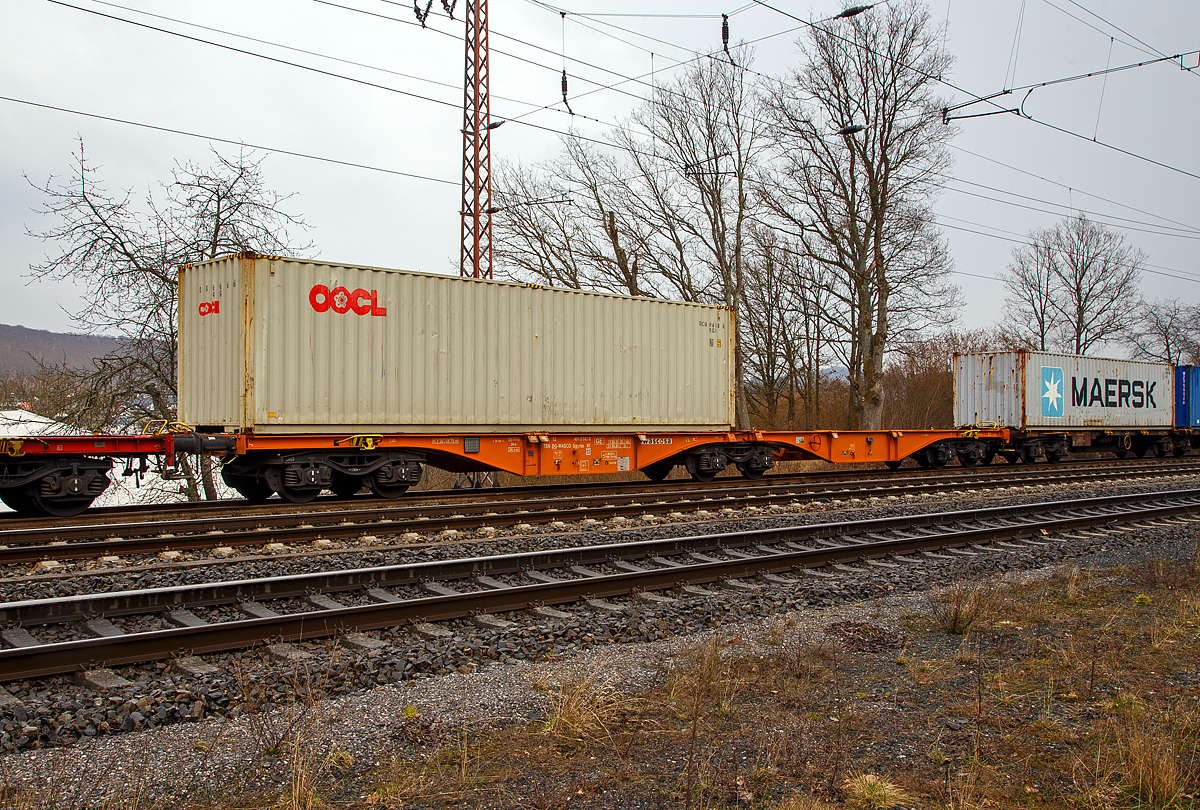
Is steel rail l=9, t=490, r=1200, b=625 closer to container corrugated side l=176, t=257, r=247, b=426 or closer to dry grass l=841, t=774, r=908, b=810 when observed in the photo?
dry grass l=841, t=774, r=908, b=810

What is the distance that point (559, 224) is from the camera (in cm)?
2950

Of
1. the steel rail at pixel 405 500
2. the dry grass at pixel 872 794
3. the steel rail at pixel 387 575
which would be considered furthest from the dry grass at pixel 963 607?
the steel rail at pixel 405 500

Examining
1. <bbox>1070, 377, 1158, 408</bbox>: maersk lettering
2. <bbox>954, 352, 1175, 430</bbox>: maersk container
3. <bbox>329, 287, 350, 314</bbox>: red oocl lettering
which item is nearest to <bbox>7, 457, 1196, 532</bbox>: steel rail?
<bbox>329, 287, 350, 314</bbox>: red oocl lettering

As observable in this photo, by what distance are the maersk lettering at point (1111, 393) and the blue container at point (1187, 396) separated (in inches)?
61.0

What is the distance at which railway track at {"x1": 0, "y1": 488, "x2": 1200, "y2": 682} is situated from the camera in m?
5.03

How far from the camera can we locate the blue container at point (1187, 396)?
2872 centimetres

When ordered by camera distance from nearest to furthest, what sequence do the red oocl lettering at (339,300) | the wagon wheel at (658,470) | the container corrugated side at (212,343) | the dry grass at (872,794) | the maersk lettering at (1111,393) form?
the dry grass at (872,794), the container corrugated side at (212,343), the red oocl lettering at (339,300), the wagon wheel at (658,470), the maersk lettering at (1111,393)

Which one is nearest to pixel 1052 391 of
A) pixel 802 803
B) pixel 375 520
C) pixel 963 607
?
pixel 963 607

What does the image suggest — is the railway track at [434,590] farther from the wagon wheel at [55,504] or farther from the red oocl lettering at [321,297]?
the red oocl lettering at [321,297]

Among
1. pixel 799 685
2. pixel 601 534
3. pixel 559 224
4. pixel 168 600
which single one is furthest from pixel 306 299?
pixel 559 224

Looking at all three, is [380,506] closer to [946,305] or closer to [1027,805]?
[1027,805]

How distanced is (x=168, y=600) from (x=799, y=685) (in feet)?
14.8

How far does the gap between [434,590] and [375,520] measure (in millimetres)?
4033

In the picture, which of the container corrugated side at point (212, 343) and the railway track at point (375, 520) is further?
the container corrugated side at point (212, 343)
